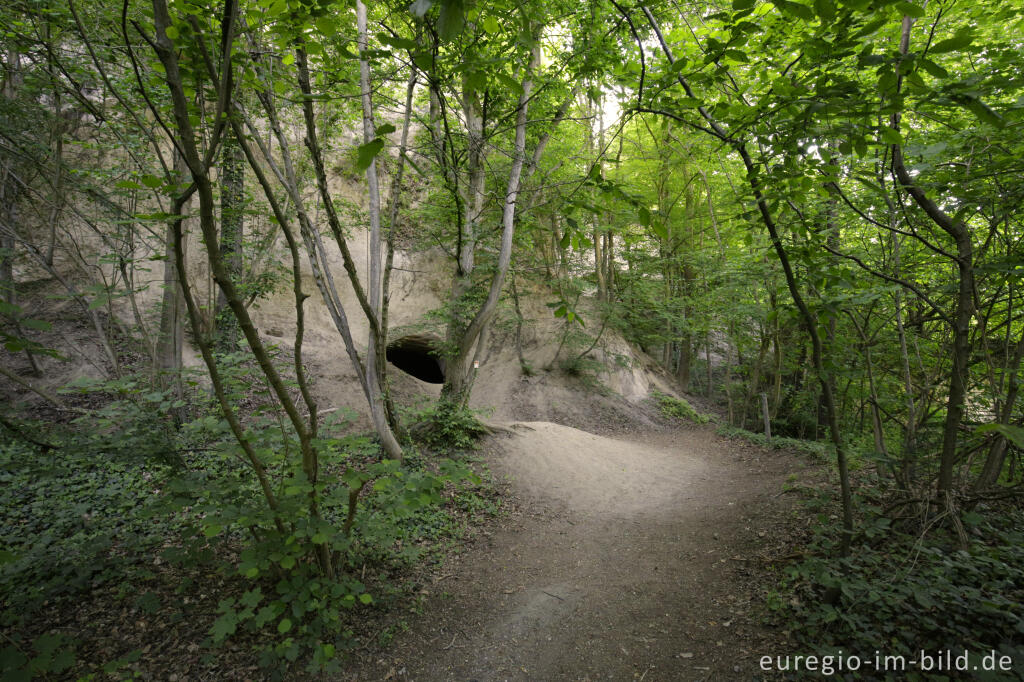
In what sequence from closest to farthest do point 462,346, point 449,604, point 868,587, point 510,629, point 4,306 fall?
point 4,306 < point 868,587 < point 510,629 < point 449,604 < point 462,346

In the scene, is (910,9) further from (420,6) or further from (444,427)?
(444,427)

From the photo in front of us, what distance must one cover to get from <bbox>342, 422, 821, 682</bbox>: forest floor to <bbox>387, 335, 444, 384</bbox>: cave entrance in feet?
23.5

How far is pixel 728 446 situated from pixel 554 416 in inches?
165

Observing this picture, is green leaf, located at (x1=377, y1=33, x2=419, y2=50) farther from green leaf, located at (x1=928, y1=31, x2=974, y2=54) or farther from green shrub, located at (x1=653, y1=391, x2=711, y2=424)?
green shrub, located at (x1=653, y1=391, x2=711, y2=424)

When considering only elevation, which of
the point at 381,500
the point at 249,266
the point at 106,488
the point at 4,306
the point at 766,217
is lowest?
the point at 106,488

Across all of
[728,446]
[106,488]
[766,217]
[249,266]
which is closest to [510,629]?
[766,217]

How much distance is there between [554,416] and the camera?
38.0 feet

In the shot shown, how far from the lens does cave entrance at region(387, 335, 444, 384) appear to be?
44.3 feet

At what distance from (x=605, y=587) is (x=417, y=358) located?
12537 millimetres

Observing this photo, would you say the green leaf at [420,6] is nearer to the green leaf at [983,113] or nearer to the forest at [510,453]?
the forest at [510,453]

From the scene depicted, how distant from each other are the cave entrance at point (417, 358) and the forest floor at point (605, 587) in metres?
7.16

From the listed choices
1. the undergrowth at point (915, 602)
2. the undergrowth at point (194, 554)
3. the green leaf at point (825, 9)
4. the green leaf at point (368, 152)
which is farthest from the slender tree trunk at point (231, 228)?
the undergrowth at point (915, 602)

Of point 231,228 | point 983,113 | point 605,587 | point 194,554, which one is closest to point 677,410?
point 605,587

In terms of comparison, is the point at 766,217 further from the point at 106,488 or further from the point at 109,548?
the point at 106,488
